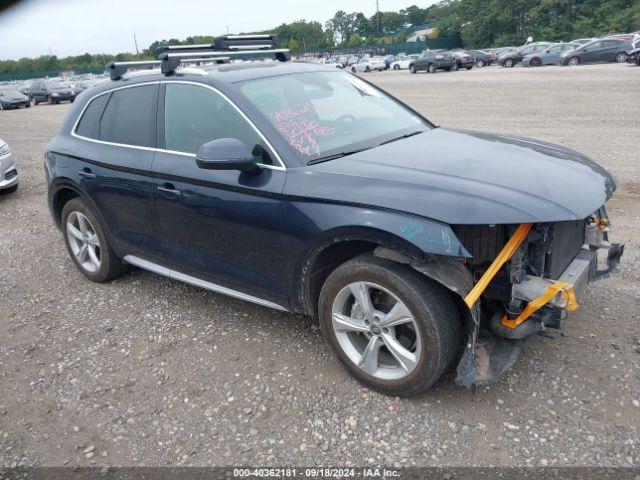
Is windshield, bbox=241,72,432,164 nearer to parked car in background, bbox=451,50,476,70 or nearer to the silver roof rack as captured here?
the silver roof rack

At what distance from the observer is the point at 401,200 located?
9.17 ft

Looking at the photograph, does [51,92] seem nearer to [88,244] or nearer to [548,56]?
[548,56]

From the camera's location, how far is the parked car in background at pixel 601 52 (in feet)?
101

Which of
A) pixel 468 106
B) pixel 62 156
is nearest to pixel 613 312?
pixel 62 156

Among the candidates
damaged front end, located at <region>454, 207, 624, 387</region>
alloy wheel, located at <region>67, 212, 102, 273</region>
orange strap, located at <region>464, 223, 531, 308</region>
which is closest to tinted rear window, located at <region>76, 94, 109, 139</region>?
alloy wheel, located at <region>67, 212, 102, 273</region>

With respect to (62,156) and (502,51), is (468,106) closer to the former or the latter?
(62,156)

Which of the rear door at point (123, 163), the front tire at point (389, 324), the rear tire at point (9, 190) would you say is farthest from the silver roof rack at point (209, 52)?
the rear tire at point (9, 190)

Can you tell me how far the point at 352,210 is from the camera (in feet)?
9.59

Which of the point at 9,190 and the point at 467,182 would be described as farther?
the point at 9,190

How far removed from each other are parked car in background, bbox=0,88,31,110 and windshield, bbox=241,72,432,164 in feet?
110

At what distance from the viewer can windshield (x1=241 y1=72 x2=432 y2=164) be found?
135 inches

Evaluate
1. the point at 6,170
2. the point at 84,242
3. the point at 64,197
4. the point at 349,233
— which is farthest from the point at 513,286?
the point at 6,170

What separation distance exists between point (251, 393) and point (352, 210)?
1273mm

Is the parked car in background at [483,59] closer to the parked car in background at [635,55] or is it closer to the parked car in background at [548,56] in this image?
the parked car in background at [548,56]
